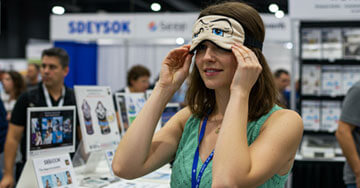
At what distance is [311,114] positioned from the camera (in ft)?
15.3

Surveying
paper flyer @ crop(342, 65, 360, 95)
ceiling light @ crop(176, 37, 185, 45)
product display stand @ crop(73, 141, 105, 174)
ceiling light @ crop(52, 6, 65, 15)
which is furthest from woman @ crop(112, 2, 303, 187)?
ceiling light @ crop(52, 6, 65, 15)

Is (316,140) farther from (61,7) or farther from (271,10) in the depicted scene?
(61,7)

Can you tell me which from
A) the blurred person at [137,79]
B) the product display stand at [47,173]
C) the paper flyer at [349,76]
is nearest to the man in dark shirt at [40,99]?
the product display stand at [47,173]

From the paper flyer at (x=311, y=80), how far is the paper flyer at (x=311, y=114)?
12 cm

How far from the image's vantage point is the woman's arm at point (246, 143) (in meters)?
1.34

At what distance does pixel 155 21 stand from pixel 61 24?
1644mm

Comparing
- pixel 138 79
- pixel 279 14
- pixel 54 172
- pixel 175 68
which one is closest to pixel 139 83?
pixel 138 79

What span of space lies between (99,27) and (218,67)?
227 inches

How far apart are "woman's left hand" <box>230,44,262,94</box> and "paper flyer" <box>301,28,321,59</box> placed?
3.44m

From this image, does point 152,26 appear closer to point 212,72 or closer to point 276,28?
point 276,28

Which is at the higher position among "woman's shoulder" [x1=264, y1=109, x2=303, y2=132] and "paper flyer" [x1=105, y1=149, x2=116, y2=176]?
"woman's shoulder" [x1=264, y1=109, x2=303, y2=132]

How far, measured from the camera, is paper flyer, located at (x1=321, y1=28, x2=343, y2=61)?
466 cm

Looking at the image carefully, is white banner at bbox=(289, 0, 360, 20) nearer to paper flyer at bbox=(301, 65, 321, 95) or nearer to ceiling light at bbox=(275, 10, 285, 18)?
paper flyer at bbox=(301, 65, 321, 95)

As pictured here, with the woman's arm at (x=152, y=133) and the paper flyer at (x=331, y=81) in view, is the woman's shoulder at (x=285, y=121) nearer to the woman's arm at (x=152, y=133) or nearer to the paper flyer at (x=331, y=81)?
the woman's arm at (x=152, y=133)
